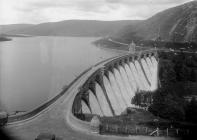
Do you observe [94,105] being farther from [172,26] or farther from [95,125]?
[172,26]

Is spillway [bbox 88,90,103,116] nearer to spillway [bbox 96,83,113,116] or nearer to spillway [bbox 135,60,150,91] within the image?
spillway [bbox 96,83,113,116]

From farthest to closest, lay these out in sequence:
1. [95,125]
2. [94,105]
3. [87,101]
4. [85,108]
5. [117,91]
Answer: [117,91] → [94,105] → [87,101] → [85,108] → [95,125]

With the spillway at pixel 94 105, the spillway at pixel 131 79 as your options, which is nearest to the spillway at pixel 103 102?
the spillway at pixel 94 105

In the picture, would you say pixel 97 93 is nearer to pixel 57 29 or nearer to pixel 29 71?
pixel 29 71

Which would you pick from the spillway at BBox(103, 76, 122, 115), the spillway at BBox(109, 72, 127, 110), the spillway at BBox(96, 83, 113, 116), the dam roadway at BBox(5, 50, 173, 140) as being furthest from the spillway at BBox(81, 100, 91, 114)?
the spillway at BBox(109, 72, 127, 110)

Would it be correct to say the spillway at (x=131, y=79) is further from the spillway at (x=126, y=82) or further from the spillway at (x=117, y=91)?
the spillway at (x=117, y=91)

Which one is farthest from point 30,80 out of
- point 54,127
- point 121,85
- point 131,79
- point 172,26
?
point 172,26

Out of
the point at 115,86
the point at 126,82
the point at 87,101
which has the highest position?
the point at 126,82
